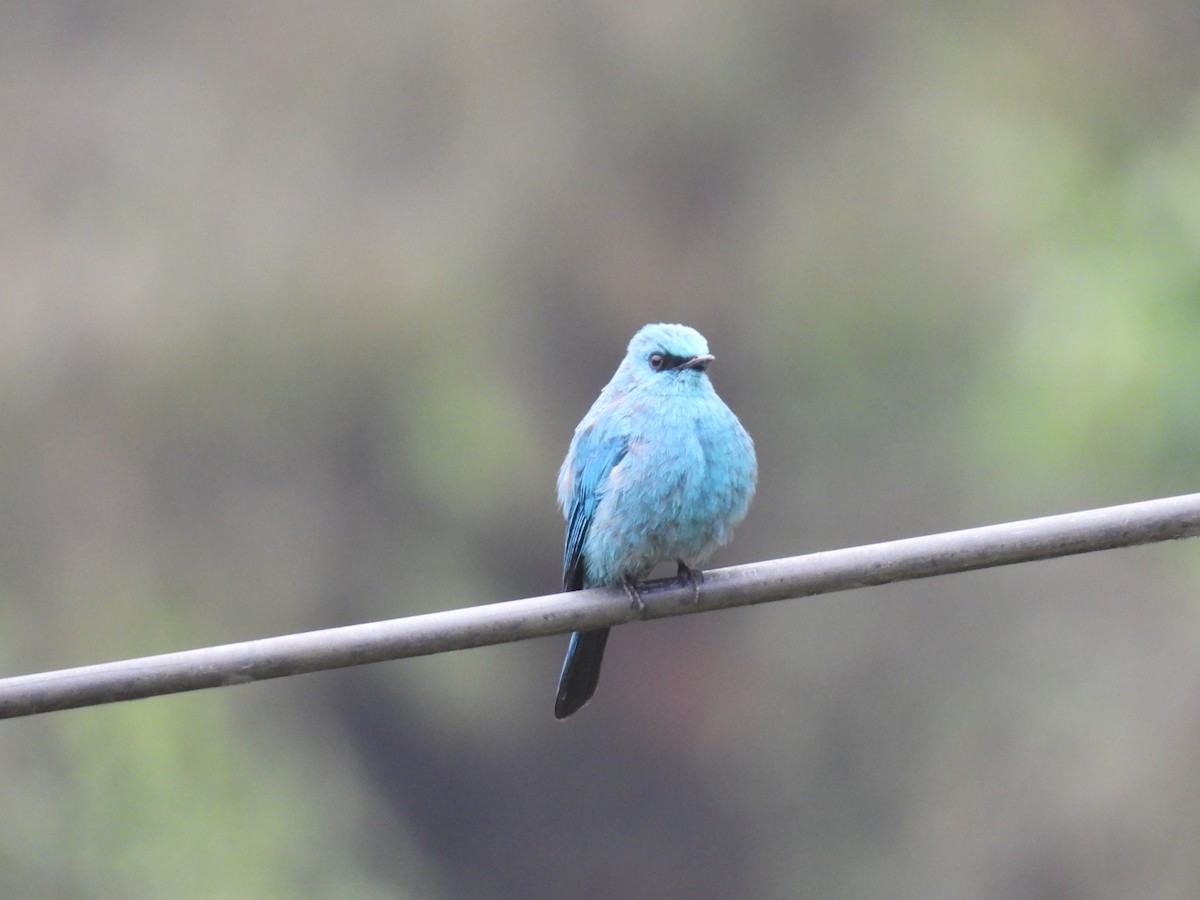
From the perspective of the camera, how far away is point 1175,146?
529 inches

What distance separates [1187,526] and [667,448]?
168 cm

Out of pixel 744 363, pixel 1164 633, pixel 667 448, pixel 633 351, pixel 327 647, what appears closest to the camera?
pixel 327 647

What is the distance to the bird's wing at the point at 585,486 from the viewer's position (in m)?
4.36

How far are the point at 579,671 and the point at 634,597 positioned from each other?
0.92 meters

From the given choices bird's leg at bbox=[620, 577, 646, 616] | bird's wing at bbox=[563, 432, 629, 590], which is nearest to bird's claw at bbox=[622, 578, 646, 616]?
bird's leg at bbox=[620, 577, 646, 616]

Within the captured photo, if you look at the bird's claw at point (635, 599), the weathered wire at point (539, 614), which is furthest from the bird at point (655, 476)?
the weathered wire at point (539, 614)

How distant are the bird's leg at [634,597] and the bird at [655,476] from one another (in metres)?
0.04

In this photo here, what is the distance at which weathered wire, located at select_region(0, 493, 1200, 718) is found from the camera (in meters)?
2.66

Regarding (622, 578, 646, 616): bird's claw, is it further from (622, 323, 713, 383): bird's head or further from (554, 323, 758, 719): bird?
(622, 323, 713, 383): bird's head

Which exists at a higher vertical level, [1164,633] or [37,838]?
[1164,633]

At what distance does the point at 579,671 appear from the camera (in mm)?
4332

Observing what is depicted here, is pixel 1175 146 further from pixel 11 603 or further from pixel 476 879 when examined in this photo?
pixel 11 603

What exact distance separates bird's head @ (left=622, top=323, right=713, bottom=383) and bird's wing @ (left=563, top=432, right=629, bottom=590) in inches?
9.2

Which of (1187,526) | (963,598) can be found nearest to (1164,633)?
(963,598)
